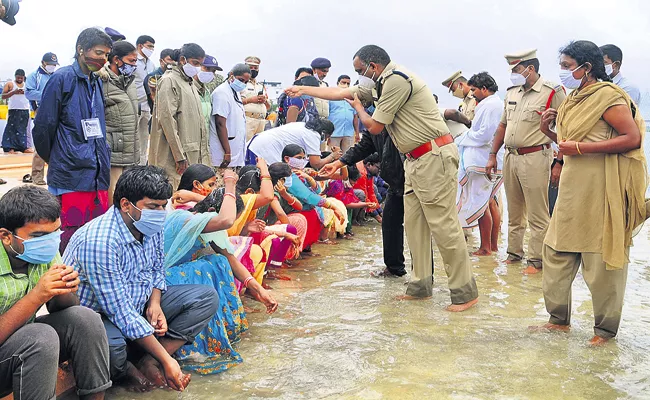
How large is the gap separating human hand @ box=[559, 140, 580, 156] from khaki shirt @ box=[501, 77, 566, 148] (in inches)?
77.5

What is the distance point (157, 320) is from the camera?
335cm

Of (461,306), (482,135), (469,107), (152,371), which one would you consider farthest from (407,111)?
(469,107)

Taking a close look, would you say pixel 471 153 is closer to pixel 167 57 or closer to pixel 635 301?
pixel 635 301

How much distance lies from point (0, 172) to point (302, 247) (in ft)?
19.6

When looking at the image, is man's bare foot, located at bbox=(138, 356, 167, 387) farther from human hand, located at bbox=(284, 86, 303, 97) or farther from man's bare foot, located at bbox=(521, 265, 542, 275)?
man's bare foot, located at bbox=(521, 265, 542, 275)

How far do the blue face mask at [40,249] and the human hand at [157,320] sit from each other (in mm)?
749

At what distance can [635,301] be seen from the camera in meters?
5.27

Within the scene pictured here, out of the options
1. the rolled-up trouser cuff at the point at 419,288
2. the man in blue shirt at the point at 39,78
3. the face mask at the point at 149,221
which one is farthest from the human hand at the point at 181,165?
the man in blue shirt at the point at 39,78

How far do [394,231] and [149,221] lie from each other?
2.98 meters

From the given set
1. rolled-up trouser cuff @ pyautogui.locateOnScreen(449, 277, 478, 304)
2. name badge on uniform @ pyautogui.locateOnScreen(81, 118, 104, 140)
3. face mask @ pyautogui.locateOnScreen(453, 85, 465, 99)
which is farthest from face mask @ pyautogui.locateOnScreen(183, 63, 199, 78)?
face mask @ pyautogui.locateOnScreen(453, 85, 465, 99)

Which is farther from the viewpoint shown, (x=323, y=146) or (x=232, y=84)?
(x=323, y=146)

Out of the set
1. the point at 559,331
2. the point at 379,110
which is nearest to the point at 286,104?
the point at 379,110

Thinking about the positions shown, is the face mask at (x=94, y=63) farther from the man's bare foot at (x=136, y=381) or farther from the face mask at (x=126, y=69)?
the man's bare foot at (x=136, y=381)

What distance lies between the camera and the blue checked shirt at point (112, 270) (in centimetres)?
306
